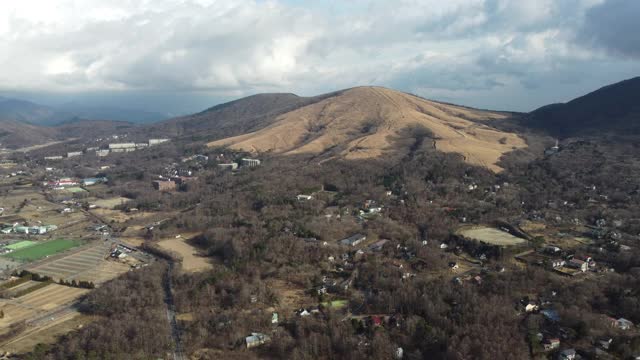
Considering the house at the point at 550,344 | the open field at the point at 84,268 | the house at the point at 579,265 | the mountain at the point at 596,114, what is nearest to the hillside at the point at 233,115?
the mountain at the point at 596,114

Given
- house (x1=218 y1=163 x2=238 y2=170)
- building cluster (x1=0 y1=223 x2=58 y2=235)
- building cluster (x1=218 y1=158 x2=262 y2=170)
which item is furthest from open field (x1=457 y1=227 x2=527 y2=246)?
house (x1=218 y1=163 x2=238 y2=170)

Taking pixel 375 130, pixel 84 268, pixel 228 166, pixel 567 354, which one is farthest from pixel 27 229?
pixel 375 130

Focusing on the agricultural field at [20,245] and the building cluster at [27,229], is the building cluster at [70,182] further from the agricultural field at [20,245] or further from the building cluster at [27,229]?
the agricultural field at [20,245]

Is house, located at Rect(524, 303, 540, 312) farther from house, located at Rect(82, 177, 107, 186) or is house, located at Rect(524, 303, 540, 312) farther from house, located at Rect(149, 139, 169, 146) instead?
house, located at Rect(149, 139, 169, 146)

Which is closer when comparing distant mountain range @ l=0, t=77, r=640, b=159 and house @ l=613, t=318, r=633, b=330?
house @ l=613, t=318, r=633, b=330

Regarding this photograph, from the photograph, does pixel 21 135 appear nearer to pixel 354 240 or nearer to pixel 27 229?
pixel 27 229
